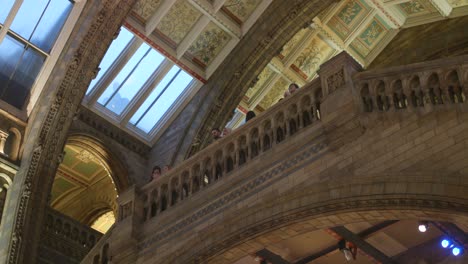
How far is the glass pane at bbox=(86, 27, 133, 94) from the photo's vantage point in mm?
16453

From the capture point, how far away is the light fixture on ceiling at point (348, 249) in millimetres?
9580

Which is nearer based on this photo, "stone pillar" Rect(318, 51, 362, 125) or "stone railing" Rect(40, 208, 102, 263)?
"stone pillar" Rect(318, 51, 362, 125)

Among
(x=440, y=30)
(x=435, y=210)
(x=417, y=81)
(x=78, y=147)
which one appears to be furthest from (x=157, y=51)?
(x=435, y=210)

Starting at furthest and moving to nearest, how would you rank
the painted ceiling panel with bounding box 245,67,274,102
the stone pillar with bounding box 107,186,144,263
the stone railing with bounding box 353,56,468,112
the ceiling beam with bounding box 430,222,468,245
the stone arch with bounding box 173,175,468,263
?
the painted ceiling panel with bounding box 245,67,274,102 → the stone pillar with bounding box 107,186,144,263 → the ceiling beam with bounding box 430,222,468,245 → the stone railing with bounding box 353,56,468,112 → the stone arch with bounding box 173,175,468,263

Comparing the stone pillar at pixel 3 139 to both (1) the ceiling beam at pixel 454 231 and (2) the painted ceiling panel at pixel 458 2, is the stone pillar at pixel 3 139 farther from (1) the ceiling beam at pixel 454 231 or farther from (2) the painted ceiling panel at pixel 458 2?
(2) the painted ceiling panel at pixel 458 2

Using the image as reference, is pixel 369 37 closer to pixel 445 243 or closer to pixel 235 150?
pixel 235 150

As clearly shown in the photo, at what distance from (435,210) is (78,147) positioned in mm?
10928

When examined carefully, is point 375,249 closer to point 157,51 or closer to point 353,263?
point 353,263

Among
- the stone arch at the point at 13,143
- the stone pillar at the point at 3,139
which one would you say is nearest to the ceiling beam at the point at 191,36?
the stone arch at the point at 13,143

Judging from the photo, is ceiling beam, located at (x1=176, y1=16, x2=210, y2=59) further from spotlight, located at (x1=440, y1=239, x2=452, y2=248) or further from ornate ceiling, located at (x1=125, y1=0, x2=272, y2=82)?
spotlight, located at (x1=440, y1=239, x2=452, y2=248)

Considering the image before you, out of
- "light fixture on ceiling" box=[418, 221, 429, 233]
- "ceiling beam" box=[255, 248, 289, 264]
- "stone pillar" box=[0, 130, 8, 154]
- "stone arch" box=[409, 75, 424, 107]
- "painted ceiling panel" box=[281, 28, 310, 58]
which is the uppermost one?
"painted ceiling panel" box=[281, 28, 310, 58]

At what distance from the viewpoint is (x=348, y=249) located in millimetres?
9680

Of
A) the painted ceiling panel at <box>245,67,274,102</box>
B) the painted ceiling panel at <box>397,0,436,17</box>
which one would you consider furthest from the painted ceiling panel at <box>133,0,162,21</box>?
the painted ceiling panel at <box>397,0,436,17</box>

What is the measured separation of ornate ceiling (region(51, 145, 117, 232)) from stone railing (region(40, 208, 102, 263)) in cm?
286
